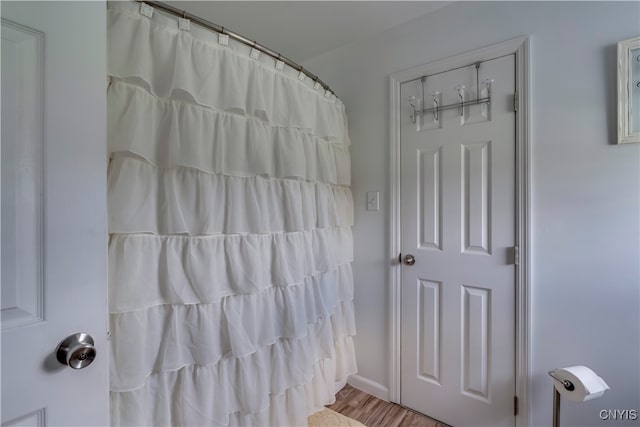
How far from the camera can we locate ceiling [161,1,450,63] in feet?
4.83

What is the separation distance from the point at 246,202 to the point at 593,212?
147cm

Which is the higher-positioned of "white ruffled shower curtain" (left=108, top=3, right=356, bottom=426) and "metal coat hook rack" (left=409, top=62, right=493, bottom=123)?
"metal coat hook rack" (left=409, top=62, right=493, bottom=123)

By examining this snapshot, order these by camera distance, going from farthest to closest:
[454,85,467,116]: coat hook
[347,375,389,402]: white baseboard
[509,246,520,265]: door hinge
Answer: [347,375,389,402]: white baseboard → [454,85,467,116]: coat hook → [509,246,520,265]: door hinge

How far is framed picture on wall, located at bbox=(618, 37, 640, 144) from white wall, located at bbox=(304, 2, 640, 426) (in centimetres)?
3

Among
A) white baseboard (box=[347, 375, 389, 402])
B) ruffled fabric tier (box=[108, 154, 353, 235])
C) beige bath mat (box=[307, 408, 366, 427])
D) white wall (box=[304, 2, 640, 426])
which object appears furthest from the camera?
white baseboard (box=[347, 375, 389, 402])

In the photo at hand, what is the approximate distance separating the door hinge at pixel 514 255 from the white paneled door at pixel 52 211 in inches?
62.3

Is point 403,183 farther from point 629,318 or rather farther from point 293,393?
point 293,393

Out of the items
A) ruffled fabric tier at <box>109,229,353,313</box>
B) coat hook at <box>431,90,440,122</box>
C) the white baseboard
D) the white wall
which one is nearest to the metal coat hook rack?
coat hook at <box>431,90,440,122</box>

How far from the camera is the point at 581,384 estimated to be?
1031mm

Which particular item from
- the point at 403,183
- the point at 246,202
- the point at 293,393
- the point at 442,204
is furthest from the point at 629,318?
the point at 246,202

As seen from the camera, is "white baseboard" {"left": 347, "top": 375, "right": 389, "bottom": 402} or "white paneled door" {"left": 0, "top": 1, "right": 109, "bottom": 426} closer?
"white paneled door" {"left": 0, "top": 1, "right": 109, "bottom": 426}

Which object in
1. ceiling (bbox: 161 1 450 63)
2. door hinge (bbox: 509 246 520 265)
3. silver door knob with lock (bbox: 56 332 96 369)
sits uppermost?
ceiling (bbox: 161 1 450 63)

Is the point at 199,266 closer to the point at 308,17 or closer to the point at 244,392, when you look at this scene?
the point at 244,392

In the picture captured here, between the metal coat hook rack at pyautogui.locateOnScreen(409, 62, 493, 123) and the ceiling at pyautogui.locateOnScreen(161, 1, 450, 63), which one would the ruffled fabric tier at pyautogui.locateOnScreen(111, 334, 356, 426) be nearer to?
the metal coat hook rack at pyautogui.locateOnScreen(409, 62, 493, 123)
